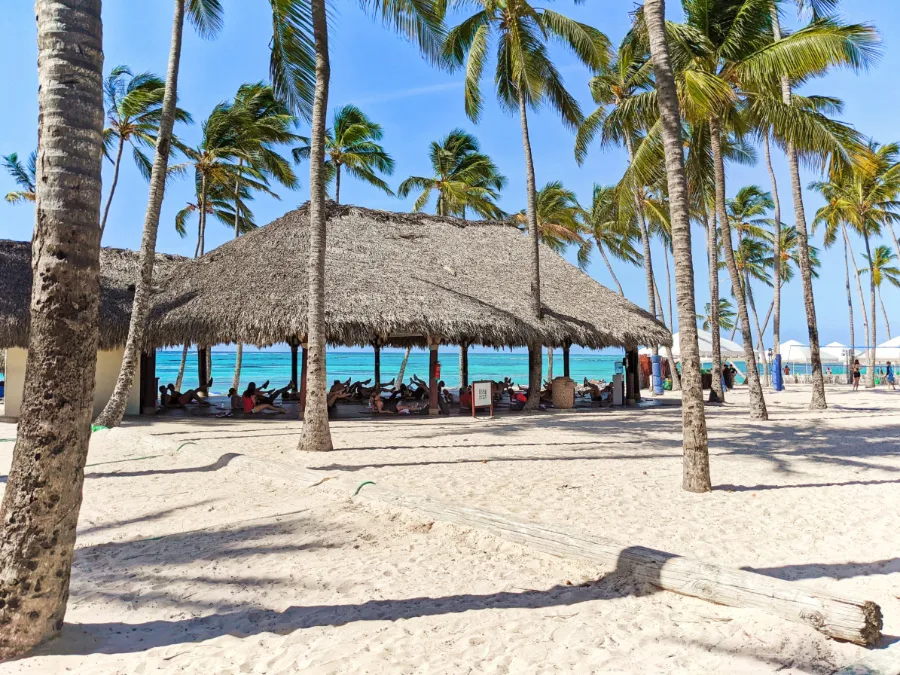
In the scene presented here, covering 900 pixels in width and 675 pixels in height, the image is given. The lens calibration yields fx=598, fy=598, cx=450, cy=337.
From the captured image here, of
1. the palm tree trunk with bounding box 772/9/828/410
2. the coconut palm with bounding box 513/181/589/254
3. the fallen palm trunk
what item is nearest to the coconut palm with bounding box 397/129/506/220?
the coconut palm with bounding box 513/181/589/254

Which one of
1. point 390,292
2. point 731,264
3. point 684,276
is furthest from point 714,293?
point 684,276

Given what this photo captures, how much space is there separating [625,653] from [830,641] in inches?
38.2

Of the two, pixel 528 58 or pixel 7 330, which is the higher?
pixel 528 58

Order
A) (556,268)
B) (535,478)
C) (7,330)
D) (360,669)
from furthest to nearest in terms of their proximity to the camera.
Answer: (556,268) → (7,330) → (535,478) → (360,669)

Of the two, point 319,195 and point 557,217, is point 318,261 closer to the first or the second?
point 319,195

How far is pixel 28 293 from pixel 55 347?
12.7m

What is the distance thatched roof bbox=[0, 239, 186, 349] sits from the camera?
1212 cm

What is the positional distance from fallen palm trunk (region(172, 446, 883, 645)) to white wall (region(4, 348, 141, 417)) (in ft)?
37.1

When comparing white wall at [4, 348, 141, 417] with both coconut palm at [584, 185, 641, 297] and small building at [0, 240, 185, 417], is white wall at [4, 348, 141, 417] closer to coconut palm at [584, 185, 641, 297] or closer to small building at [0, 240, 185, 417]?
small building at [0, 240, 185, 417]

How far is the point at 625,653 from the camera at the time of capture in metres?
2.77

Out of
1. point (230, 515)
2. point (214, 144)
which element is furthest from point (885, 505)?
point (214, 144)

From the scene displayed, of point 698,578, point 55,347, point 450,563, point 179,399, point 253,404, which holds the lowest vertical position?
point 450,563

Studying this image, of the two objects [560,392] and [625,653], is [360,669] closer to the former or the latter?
[625,653]

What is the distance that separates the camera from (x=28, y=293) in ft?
42.5
